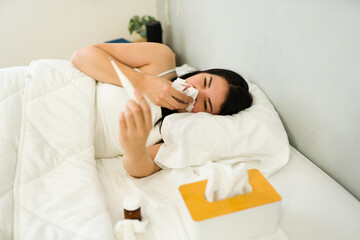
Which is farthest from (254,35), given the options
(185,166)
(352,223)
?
(352,223)

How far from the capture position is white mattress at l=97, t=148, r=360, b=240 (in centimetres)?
80

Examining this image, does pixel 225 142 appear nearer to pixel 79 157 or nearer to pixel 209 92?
pixel 209 92

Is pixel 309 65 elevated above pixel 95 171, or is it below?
above

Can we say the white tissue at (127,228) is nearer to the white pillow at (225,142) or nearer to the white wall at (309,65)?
the white pillow at (225,142)

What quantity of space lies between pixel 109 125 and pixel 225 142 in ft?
1.53

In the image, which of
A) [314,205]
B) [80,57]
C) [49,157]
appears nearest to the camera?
[314,205]

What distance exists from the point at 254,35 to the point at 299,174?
2.08 feet

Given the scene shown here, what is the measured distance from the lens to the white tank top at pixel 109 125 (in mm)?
1150

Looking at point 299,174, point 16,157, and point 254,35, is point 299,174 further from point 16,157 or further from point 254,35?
point 16,157

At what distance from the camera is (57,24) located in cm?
246

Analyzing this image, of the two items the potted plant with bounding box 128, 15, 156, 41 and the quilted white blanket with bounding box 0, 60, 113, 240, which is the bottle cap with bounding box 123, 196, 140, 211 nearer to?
the quilted white blanket with bounding box 0, 60, 113, 240

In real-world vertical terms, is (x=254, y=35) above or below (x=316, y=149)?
above

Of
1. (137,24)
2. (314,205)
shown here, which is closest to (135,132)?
(314,205)

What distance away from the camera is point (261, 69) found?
1279 mm
